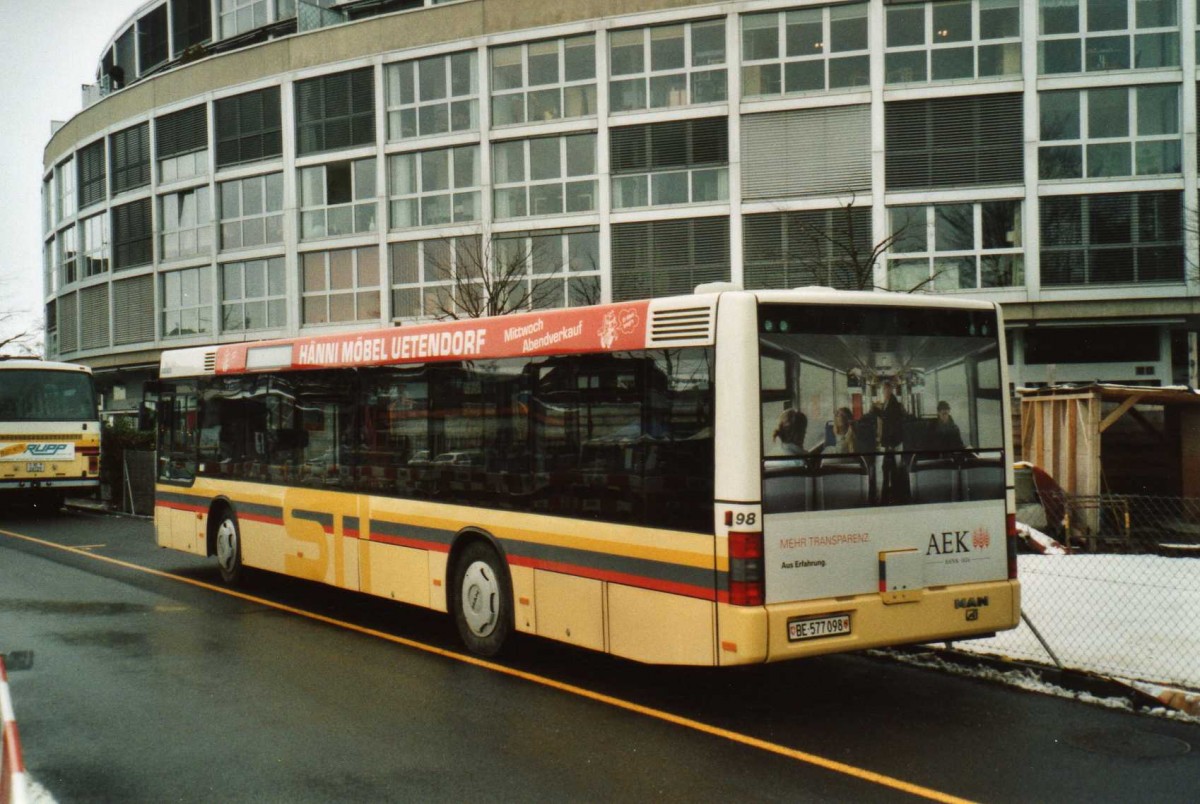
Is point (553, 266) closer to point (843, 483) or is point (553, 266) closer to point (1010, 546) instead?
point (1010, 546)

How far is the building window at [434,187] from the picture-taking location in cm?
3294

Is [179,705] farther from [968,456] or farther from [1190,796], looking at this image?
[1190,796]

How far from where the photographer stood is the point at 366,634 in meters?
9.96

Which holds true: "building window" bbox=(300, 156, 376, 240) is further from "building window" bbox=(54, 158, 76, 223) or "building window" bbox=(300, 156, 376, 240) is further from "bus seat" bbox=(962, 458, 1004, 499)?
"bus seat" bbox=(962, 458, 1004, 499)

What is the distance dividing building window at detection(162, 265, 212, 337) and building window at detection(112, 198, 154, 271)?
1.71 meters

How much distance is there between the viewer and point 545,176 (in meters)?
31.9

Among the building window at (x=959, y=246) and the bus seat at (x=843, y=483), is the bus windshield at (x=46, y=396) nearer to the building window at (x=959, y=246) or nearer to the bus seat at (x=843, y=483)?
the building window at (x=959, y=246)

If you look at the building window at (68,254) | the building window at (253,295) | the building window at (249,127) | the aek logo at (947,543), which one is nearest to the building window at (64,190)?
the building window at (68,254)

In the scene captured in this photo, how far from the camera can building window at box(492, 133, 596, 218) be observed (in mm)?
31453

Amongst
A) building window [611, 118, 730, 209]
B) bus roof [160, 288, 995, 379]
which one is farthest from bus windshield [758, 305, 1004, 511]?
building window [611, 118, 730, 209]

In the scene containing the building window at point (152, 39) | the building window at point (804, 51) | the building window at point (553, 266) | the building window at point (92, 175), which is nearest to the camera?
the building window at point (804, 51)

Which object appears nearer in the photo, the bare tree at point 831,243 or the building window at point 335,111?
the bare tree at point 831,243

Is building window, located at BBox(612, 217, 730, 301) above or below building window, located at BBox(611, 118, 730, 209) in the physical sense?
below

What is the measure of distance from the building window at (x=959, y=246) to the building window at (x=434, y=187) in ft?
40.0
